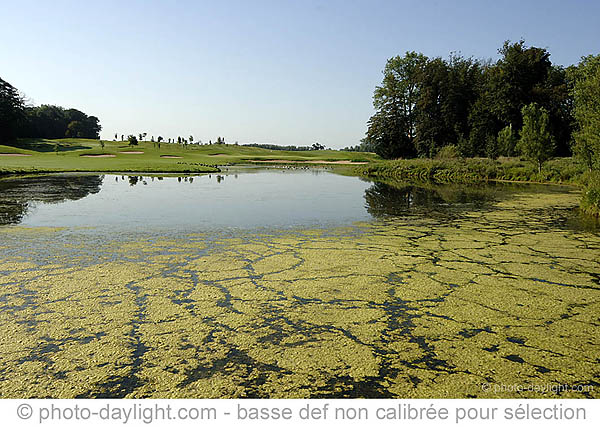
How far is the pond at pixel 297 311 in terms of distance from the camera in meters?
3.00

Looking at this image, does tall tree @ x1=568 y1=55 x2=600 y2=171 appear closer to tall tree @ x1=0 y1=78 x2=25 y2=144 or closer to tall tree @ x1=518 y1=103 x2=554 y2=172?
tall tree @ x1=518 y1=103 x2=554 y2=172

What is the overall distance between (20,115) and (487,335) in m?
69.3

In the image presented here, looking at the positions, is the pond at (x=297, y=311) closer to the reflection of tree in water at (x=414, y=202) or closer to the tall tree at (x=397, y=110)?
the reflection of tree in water at (x=414, y=202)

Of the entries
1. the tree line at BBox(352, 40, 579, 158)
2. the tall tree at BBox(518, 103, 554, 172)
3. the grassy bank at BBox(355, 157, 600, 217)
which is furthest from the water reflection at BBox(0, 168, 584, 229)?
the tree line at BBox(352, 40, 579, 158)

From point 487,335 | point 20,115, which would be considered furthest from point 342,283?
point 20,115

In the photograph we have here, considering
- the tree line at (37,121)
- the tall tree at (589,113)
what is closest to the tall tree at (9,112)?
the tree line at (37,121)

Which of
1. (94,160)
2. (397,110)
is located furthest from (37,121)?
(397,110)

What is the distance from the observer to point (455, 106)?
140 ft

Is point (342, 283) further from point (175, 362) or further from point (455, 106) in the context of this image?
point (455, 106)

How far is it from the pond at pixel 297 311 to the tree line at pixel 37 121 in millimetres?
57875

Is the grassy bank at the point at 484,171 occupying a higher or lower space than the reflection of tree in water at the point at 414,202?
higher

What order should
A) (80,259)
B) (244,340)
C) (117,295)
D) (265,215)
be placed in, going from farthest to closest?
1. (265,215)
2. (80,259)
3. (117,295)
4. (244,340)

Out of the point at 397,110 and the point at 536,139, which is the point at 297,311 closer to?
the point at 536,139

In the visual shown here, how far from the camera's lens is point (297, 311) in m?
4.24
